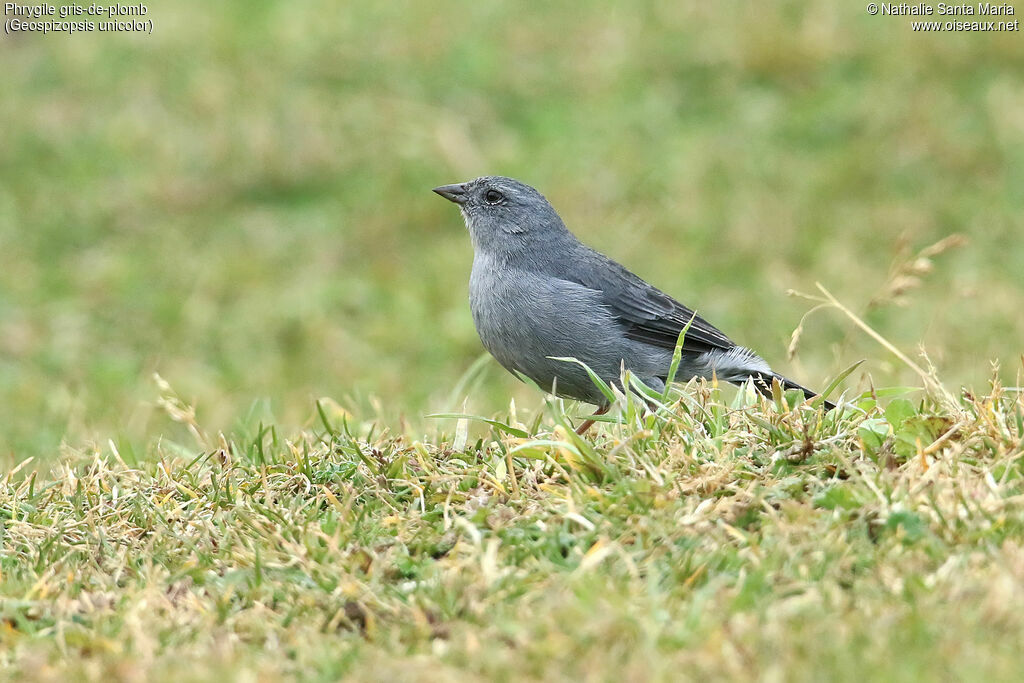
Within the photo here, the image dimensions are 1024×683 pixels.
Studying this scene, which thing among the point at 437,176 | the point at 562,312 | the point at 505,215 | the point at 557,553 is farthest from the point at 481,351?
the point at 557,553

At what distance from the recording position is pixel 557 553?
3549mm

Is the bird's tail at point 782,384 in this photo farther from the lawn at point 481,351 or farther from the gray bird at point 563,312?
the lawn at point 481,351

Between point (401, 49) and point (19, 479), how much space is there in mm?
7808

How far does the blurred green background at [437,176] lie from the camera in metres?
8.99

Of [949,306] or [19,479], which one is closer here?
[19,479]

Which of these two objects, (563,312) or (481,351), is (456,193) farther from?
(481,351)

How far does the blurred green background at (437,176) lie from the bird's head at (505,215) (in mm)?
1670

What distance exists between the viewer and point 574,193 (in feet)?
34.1

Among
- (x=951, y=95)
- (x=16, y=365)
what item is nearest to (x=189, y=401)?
(x=16, y=365)

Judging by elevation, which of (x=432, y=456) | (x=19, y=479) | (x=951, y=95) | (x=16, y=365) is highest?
(x=951, y=95)

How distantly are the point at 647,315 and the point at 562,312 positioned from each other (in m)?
0.54

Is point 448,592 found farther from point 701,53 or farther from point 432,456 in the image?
point 701,53

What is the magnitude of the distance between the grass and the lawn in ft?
0.05

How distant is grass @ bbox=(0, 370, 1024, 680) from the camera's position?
295 cm
